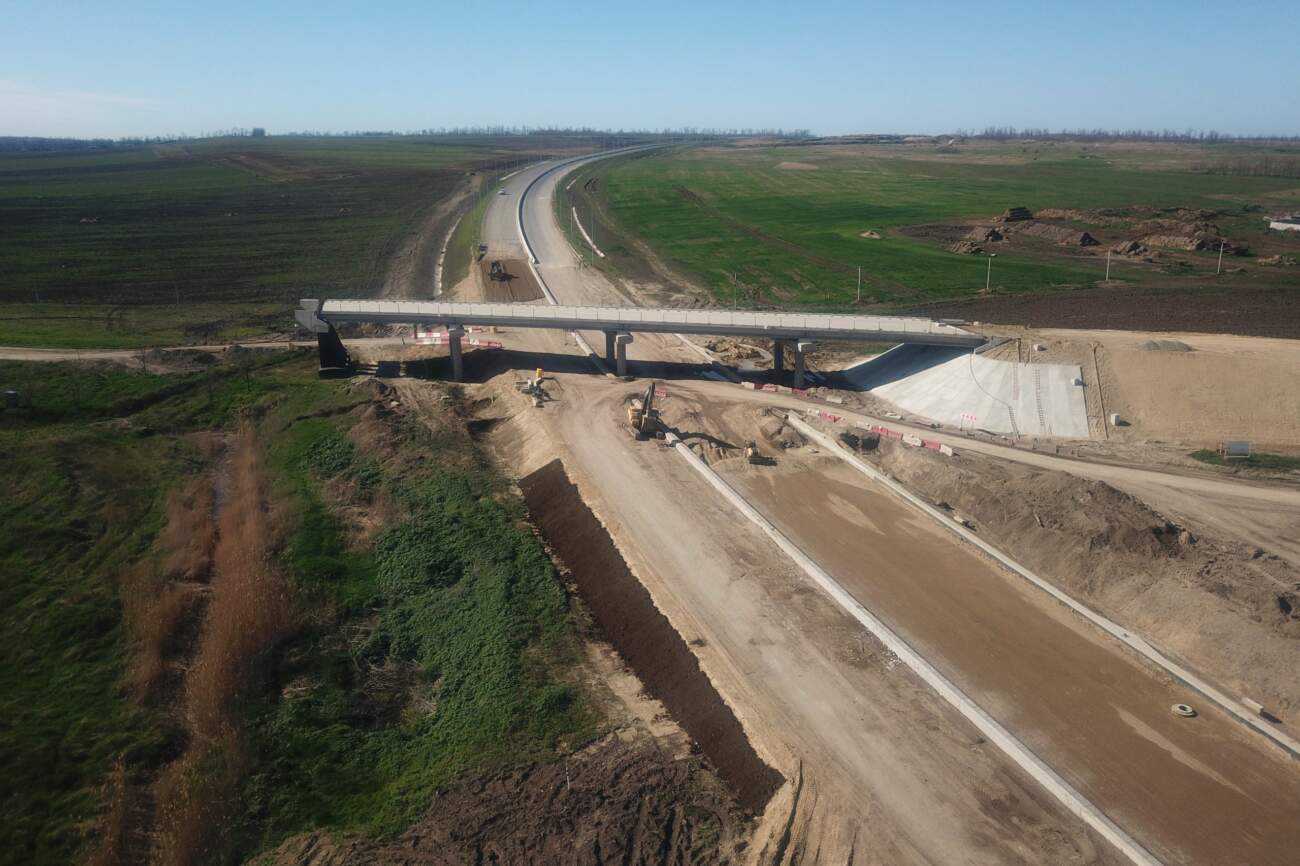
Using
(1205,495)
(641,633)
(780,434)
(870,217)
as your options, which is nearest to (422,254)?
(870,217)

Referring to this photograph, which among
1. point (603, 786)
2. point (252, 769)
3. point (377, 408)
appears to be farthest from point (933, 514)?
point (377, 408)

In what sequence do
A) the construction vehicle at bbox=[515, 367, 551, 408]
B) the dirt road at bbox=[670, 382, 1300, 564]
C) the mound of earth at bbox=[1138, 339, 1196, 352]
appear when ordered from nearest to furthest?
1. the dirt road at bbox=[670, 382, 1300, 564]
2. the mound of earth at bbox=[1138, 339, 1196, 352]
3. the construction vehicle at bbox=[515, 367, 551, 408]

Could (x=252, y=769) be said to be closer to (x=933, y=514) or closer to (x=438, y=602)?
(x=438, y=602)

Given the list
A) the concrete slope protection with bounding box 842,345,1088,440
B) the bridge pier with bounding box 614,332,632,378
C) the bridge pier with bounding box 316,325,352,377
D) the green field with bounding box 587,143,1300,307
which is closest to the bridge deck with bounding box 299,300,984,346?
the bridge pier with bounding box 614,332,632,378

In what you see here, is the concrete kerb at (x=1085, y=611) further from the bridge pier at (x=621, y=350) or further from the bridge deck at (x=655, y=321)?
the bridge pier at (x=621, y=350)

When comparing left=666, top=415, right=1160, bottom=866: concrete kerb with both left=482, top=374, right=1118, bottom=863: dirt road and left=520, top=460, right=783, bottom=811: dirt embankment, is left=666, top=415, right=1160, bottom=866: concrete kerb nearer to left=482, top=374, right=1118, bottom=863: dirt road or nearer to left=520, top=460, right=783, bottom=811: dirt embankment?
left=482, top=374, right=1118, bottom=863: dirt road
